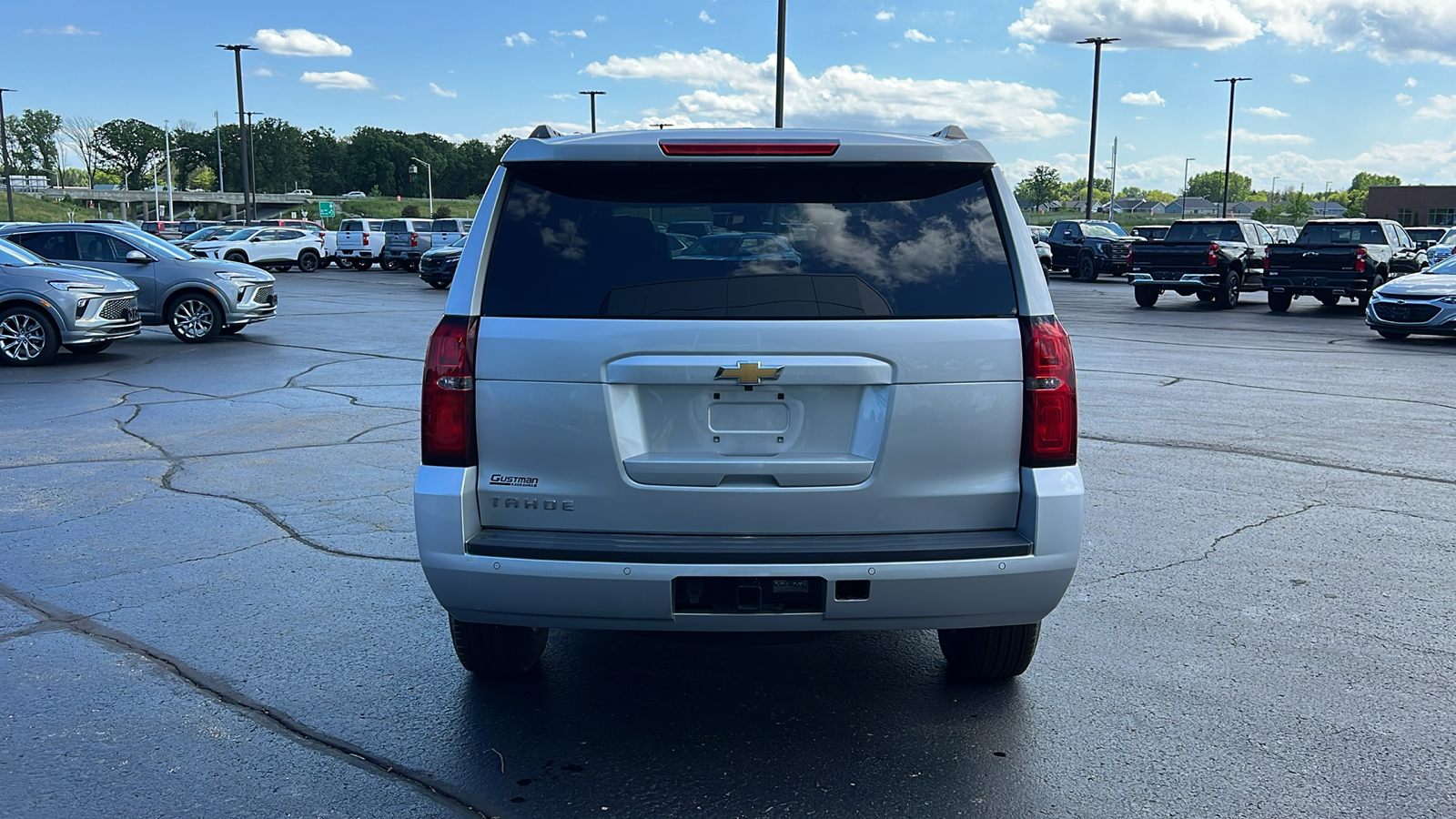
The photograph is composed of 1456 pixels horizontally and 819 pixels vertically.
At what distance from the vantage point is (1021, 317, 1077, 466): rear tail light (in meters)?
3.52

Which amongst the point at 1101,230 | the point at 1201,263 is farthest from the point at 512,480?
the point at 1101,230

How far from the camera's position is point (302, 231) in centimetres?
4525

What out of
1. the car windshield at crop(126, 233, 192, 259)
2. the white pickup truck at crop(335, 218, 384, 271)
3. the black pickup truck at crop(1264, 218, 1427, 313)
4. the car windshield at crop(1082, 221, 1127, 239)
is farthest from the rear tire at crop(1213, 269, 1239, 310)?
the white pickup truck at crop(335, 218, 384, 271)

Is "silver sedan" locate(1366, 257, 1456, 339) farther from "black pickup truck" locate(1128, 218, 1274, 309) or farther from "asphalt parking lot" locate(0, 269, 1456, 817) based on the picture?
"asphalt parking lot" locate(0, 269, 1456, 817)

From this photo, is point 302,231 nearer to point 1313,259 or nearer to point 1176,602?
point 1313,259

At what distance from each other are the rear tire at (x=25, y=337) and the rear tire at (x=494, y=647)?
42.5ft

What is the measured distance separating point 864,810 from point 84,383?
12532 millimetres

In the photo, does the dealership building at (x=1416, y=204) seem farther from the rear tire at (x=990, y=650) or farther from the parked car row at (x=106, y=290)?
the rear tire at (x=990, y=650)

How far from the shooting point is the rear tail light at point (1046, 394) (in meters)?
3.52

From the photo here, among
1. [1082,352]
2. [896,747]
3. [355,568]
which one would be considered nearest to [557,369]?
[896,747]

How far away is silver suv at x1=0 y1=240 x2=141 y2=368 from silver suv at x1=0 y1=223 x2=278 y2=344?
219cm

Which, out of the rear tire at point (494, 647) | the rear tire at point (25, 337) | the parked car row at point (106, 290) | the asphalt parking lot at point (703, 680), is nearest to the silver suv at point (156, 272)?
the parked car row at point (106, 290)

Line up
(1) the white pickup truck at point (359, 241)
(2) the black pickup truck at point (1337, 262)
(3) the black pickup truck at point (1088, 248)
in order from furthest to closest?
(1) the white pickup truck at point (359, 241) < (3) the black pickup truck at point (1088, 248) < (2) the black pickup truck at point (1337, 262)

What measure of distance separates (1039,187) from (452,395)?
481 feet
